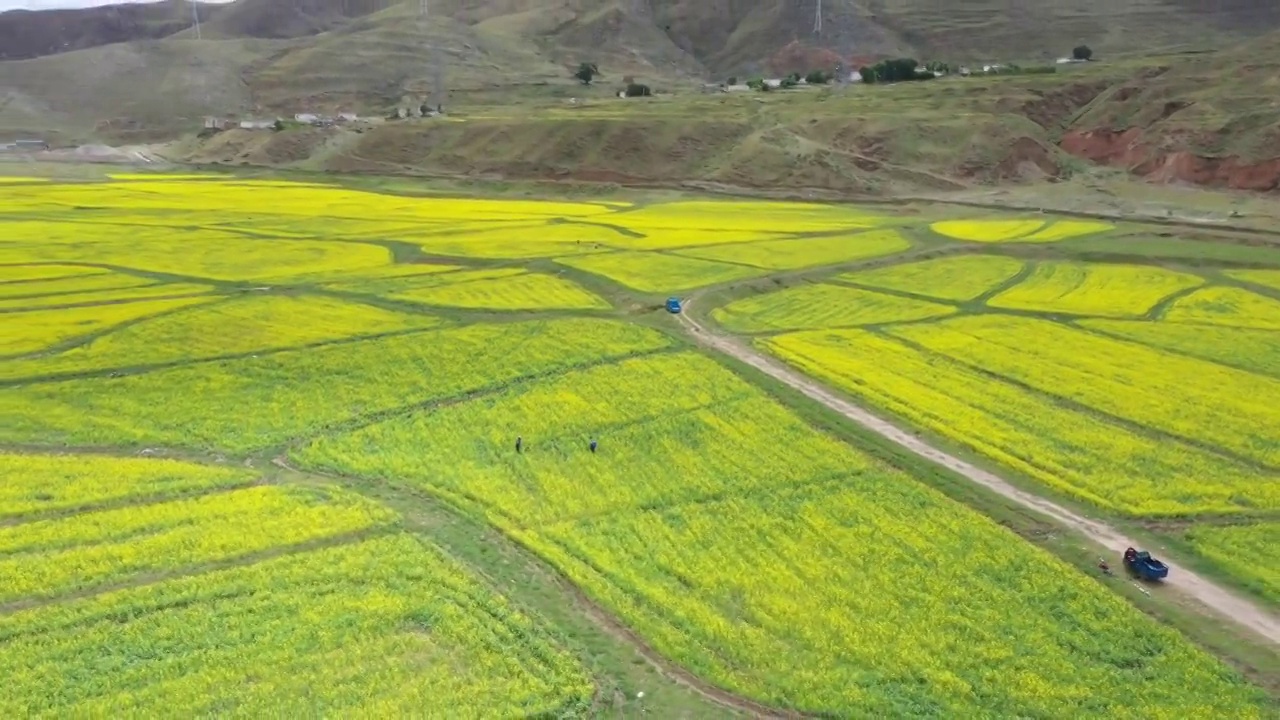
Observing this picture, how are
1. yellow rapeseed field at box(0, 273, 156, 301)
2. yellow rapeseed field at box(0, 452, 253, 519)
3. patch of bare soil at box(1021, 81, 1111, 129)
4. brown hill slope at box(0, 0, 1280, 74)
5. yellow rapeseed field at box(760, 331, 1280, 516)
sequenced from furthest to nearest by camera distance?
brown hill slope at box(0, 0, 1280, 74) → patch of bare soil at box(1021, 81, 1111, 129) → yellow rapeseed field at box(0, 273, 156, 301) → yellow rapeseed field at box(760, 331, 1280, 516) → yellow rapeseed field at box(0, 452, 253, 519)

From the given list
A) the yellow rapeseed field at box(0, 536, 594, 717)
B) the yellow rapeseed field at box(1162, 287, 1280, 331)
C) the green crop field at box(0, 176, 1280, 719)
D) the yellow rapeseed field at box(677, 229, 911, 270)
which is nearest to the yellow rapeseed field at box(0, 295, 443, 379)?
the green crop field at box(0, 176, 1280, 719)

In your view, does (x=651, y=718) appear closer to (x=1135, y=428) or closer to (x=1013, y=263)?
(x=1135, y=428)

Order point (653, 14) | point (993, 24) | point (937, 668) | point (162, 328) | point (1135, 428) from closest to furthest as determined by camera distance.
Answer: point (937, 668) → point (1135, 428) → point (162, 328) → point (993, 24) → point (653, 14)

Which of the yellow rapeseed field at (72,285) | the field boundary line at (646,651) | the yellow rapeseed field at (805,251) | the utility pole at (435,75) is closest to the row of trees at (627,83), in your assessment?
the utility pole at (435,75)

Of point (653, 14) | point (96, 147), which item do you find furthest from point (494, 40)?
point (96, 147)

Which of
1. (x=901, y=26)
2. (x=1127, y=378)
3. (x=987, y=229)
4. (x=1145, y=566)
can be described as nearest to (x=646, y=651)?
(x=1145, y=566)

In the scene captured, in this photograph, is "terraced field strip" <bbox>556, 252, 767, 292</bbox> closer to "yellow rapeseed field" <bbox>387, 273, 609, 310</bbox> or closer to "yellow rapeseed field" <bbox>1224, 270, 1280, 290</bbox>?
"yellow rapeseed field" <bbox>387, 273, 609, 310</bbox>
